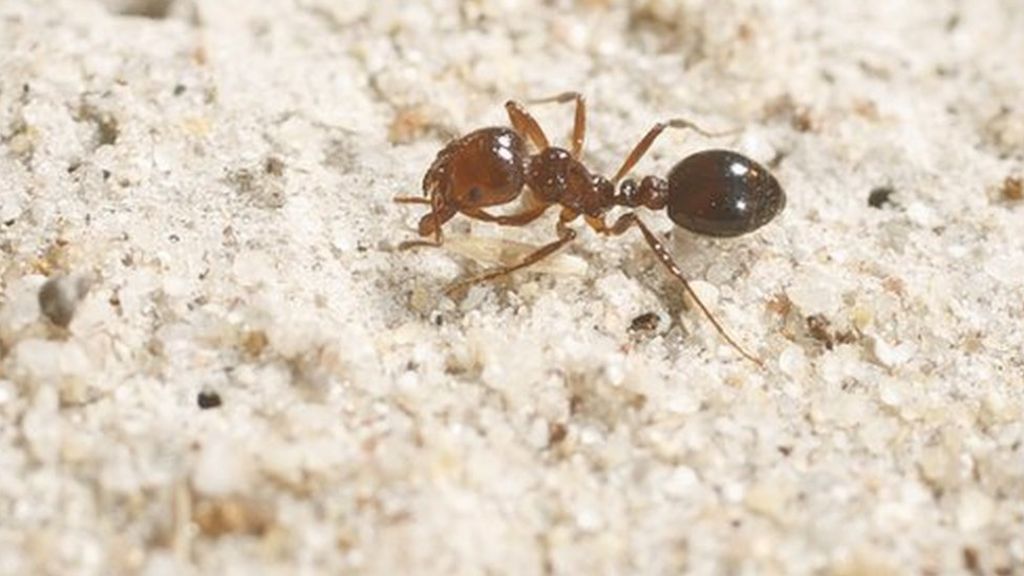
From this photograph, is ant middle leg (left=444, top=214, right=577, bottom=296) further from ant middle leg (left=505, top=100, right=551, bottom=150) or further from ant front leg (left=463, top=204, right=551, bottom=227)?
ant middle leg (left=505, top=100, right=551, bottom=150)

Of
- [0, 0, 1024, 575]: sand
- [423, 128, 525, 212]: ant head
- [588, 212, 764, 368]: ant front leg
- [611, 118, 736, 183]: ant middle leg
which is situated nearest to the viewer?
[0, 0, 1024, 575]: sand

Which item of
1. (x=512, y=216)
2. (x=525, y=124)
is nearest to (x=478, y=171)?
(x=512, y=216)

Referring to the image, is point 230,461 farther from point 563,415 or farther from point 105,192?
point 105,192

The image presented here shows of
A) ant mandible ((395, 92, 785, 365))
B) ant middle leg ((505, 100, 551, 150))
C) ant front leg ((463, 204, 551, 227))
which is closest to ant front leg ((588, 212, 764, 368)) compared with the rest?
ant mandible ((395, 92, 785, 365))

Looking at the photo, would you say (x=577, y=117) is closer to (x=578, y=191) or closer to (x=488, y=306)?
(x=578, y=191)

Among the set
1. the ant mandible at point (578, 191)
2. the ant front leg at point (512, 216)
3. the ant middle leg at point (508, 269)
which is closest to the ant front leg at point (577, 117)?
the ant mandible at point (578, 191)
